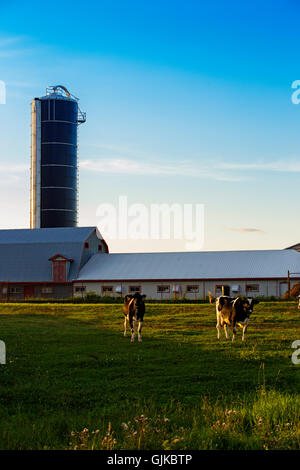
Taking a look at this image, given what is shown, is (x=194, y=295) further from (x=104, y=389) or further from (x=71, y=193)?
(x=104, y=389)

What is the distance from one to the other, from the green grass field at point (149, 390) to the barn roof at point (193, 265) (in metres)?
34.5

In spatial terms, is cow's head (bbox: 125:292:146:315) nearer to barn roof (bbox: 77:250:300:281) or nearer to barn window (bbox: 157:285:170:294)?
barn roof (bbox: 77:250:300:281)

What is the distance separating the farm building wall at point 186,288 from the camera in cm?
6297

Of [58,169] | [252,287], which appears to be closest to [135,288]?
[252,287]

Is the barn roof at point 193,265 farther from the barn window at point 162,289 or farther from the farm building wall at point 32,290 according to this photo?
the farm building wall at point 32,290

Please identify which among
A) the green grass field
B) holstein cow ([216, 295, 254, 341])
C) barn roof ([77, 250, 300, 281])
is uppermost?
barn roof ([77, 250, 300, 281])

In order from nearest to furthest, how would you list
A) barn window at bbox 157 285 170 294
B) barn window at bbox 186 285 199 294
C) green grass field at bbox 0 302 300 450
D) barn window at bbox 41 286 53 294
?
green grass field at bbox 0 302 300 450 < barn window at bbox 186 285 199 294 < barn window at bbox 157 285 170 294 < barn window at bbox 41 286 53 294

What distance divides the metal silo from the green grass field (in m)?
58.4

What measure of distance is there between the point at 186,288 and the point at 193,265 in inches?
171

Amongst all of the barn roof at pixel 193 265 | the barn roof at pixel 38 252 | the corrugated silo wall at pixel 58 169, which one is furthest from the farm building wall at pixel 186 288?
the corrugated silo wall at pixel 58 169

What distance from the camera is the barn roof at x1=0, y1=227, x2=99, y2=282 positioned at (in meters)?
72.4

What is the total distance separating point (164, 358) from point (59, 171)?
71.4m
